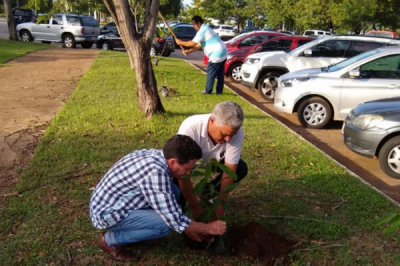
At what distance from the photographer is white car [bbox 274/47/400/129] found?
24.3ft

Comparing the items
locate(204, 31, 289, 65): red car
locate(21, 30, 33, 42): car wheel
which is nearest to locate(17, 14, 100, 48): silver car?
locate(21, 30, 33, 42): car wheel

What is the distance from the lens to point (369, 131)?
5699 mm

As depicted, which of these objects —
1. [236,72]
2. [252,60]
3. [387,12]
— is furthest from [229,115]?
[387,12]

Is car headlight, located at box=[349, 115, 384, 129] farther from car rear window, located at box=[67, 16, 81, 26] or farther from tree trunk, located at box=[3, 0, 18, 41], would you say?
tree trunk, located at box=[3, 0, 18, 41]

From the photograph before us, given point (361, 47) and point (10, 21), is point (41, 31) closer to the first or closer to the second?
point (10, 21)

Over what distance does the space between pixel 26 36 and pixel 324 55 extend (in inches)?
792

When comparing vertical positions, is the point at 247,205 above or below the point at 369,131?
below

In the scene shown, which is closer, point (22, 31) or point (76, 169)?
point (76, 169)

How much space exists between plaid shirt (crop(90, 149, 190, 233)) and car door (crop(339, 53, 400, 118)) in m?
5.58

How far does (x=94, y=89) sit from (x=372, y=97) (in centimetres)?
637

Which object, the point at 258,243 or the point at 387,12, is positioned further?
the point at 387,12

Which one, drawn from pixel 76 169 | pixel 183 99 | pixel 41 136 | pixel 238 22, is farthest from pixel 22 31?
pixel 238 22

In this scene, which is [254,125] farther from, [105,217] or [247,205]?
[105,217]

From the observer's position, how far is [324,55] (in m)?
10.2
